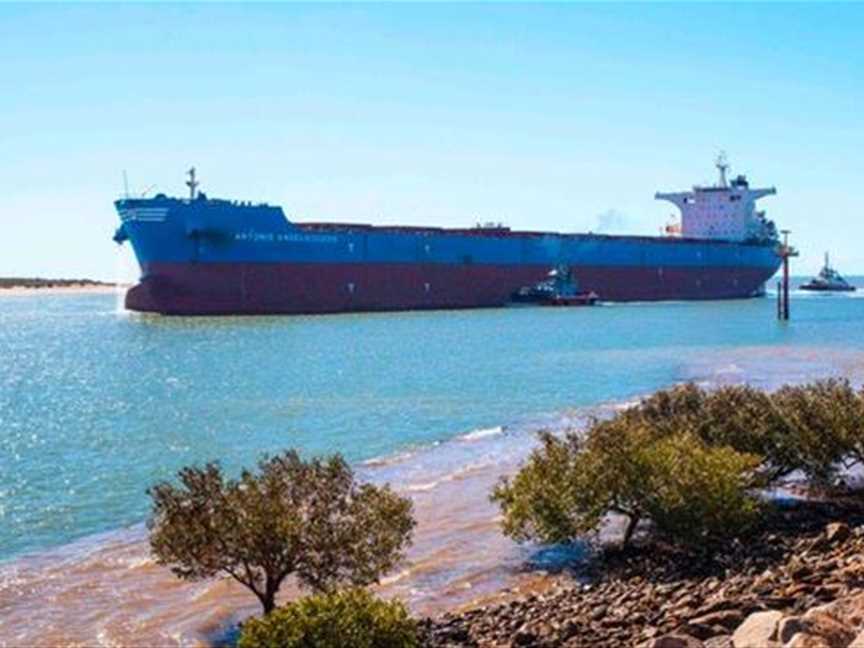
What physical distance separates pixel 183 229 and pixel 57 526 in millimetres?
Result: 52527

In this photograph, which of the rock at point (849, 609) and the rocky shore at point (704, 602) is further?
the rock at point (849, 609)

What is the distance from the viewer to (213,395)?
37.6 m

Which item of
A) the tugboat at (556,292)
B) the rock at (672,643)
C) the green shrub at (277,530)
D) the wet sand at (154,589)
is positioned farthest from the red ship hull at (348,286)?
the rock at (672,643)

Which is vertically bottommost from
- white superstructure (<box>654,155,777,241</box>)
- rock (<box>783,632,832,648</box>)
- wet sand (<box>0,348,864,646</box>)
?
wet sand (<box>0,348,864,646</box>)

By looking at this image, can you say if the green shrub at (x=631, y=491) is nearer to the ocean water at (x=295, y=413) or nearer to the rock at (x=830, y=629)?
the ocean water at (x=295, y=413)

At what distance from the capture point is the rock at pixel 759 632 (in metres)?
7.42

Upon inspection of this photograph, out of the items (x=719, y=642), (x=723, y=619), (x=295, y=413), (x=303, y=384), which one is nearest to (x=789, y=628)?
(x=719, y=642)

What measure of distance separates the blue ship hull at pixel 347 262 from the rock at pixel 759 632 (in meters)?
63.9

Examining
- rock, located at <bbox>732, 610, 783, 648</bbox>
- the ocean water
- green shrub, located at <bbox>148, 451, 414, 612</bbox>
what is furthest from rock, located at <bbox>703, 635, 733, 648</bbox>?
the ocean water

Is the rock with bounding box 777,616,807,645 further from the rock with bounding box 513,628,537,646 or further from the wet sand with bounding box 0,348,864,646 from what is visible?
the wet sand with bounding box 0,348,864,646

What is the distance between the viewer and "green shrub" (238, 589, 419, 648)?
8.43m

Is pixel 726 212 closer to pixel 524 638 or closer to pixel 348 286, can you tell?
pixel 348 286

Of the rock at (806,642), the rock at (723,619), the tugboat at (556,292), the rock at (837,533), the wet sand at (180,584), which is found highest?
the tugboat at (556,292)

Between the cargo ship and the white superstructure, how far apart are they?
0.13 metres
